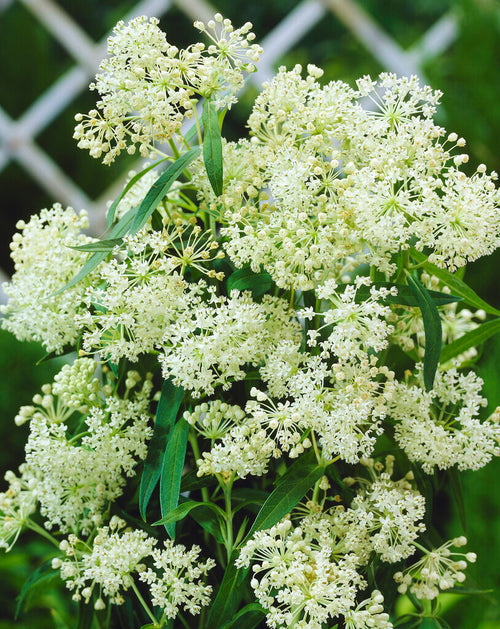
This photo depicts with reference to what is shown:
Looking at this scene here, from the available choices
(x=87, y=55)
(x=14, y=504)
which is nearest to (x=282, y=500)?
(x=14, y=504)

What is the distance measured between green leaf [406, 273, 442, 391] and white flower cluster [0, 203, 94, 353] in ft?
0.82

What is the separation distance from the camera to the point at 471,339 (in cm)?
58

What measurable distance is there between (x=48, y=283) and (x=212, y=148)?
0.55 ft

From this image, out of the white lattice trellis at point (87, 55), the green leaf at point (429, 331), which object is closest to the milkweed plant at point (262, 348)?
the green leaf at point (429, 331)

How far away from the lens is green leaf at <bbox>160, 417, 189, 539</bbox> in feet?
1.65

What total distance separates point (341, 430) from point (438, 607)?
22cm

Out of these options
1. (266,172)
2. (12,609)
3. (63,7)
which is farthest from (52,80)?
(266,172)

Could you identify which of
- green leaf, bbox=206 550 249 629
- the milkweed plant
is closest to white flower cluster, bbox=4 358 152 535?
the milkweed plant

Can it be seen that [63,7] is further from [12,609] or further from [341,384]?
[341,384]

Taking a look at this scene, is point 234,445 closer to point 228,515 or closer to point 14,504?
point 228,515

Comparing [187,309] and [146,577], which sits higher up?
[187,309]

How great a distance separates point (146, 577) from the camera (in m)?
0.49

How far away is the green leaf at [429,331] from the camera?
1.62 ft

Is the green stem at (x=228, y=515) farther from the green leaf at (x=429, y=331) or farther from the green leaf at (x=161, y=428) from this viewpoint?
the green leaf at (x=429, y=331)
